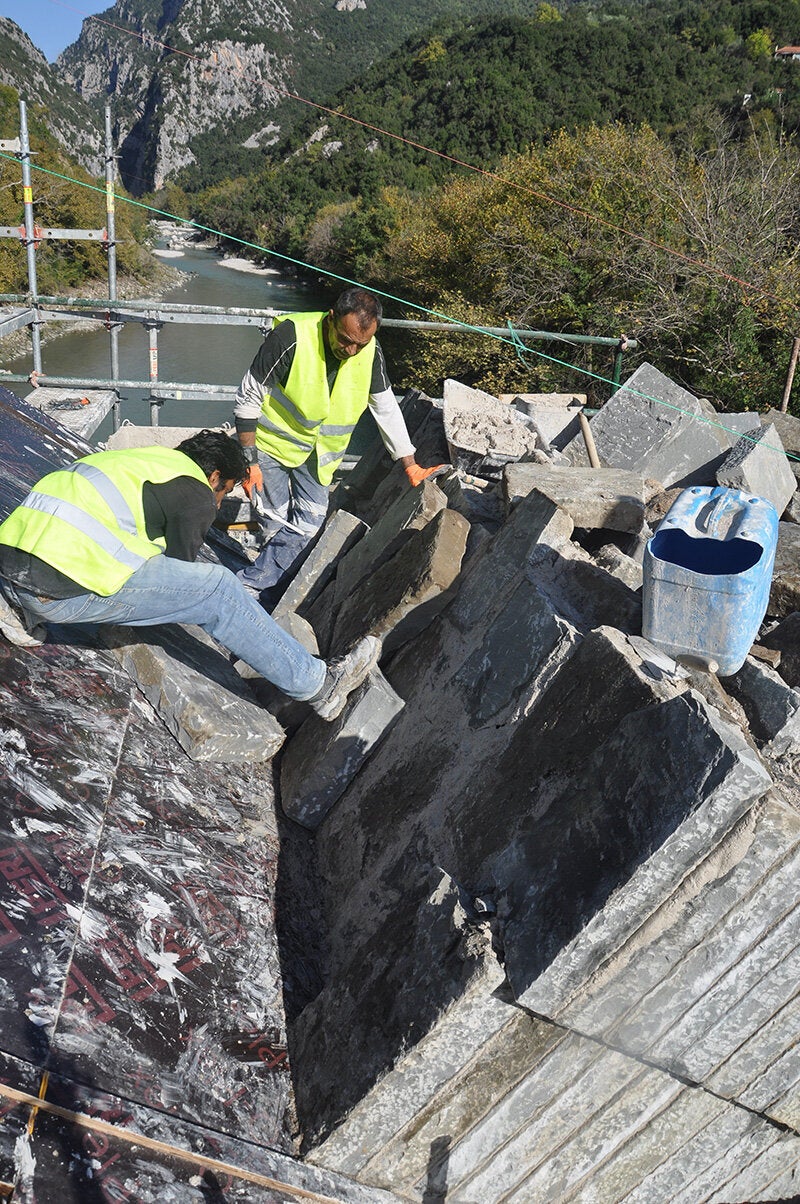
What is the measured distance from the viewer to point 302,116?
9200 cm

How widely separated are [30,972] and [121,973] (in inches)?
9.6

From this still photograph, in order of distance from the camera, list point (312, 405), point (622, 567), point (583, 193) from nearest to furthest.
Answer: point (622, 567), point (312, 405), point (583, 193)

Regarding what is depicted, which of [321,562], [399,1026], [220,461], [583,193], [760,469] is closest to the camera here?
[399,1026]

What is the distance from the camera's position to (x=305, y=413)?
404 centimetres

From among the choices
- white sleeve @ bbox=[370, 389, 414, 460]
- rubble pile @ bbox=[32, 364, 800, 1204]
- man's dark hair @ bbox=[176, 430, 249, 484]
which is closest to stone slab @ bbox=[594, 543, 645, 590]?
rubble pile @ bbox=[32, 364, 800, 1204]

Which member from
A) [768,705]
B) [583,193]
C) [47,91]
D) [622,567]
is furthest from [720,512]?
[47,91]

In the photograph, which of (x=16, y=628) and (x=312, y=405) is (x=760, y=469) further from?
(x=16, y=628)

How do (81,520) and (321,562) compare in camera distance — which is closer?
(81,520)

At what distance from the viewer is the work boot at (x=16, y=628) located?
302 cm

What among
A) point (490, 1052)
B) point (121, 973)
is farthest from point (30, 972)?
point (490, 1052)

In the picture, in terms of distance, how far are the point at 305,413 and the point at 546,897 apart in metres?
2.67

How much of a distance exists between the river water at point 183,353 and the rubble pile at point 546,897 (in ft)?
28.7

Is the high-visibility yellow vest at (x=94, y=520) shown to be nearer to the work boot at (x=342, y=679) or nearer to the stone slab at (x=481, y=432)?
the work boot at (x=342, y=679)

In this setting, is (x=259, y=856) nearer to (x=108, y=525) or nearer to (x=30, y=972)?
(x=30, y=972)
